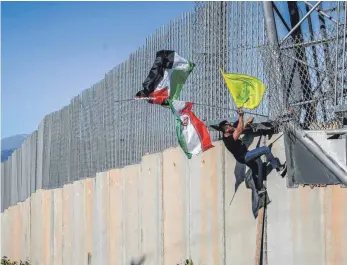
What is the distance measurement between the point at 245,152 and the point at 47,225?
972 cm

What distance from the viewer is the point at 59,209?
54.1 ft

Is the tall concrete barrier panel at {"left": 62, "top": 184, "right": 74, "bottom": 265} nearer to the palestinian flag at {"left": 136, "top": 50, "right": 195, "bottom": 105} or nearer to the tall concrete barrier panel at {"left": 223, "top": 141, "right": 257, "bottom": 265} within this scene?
the tall concrete barrier panel at {"left": 223, "top": 141, "right": 257, "bottom": 265}

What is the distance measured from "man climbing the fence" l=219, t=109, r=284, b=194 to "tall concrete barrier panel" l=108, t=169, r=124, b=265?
4479 millimetres

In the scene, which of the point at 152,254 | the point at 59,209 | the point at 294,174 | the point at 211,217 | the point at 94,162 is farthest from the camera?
the point at 59,209

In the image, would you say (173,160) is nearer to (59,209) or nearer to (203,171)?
(203,171)

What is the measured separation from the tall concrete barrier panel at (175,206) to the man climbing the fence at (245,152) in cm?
176

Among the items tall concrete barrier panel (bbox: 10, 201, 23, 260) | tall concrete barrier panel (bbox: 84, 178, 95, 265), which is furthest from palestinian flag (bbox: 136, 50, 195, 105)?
tall concrete barrier panel (bbox: 10, 201, 23, 260)

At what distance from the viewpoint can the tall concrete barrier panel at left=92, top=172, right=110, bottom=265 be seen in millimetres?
13405

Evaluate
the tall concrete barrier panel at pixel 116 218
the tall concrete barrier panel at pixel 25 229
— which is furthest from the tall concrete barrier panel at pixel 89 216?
the tall concrete barrier panel at pixel 25 229

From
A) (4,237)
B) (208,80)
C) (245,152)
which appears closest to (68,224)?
(4,237)

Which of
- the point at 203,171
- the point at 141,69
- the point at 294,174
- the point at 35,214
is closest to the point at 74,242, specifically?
the point at 35,214

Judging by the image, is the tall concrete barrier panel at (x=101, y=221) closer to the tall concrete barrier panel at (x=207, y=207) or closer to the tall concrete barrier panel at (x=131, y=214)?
the tall concrete barrier panel at (x=131, y=214)

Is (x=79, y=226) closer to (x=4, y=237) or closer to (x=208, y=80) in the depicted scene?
(x=208, y=80)

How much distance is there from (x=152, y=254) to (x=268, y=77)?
14.7 feet
